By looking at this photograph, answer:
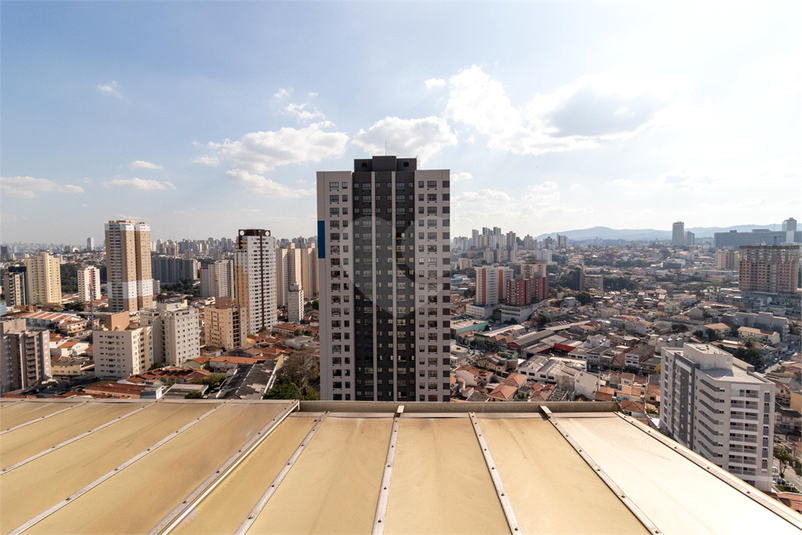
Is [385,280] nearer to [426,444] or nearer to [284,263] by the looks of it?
[426,444]

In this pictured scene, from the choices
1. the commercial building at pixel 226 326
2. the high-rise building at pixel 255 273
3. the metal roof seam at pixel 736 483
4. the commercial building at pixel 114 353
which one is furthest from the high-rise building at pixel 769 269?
the commercial building at pixel 114 353

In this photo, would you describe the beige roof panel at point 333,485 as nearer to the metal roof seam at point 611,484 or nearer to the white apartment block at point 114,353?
the metal roof seam at point 611,484

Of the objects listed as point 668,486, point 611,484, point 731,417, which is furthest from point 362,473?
point 731,417

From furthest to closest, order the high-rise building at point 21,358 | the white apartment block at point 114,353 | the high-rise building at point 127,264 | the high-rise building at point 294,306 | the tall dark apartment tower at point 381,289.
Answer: the high-rise building at point 294,306
the high-rise building at point 127,264
the white apartment block at point 114,353
the high-rise building at point 21,358
the tall dark apartment tower at point 381,289

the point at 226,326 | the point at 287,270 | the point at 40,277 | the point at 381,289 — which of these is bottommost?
the point at 226,326

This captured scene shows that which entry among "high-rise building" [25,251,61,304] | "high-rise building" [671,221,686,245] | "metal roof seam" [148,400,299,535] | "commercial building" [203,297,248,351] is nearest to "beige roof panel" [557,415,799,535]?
"metal roof seam" [148,400,299,535]

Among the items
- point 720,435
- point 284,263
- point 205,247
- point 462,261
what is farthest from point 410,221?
point 205,247

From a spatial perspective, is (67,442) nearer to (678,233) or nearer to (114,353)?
(114,353)
